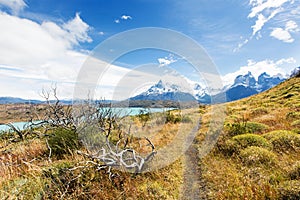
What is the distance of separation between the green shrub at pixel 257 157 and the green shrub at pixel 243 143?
2.59ft

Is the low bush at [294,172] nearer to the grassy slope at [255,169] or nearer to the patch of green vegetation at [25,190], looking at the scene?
the grassy slope at [255,169]

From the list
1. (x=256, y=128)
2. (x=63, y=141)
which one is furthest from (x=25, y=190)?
(x=256, y=128)

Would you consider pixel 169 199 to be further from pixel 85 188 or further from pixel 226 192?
pixel 85 188

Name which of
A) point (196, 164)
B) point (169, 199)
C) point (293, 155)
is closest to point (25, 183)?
point (169, 199)

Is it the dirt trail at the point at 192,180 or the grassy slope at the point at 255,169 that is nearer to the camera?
the grassy slope at the point at 255,169

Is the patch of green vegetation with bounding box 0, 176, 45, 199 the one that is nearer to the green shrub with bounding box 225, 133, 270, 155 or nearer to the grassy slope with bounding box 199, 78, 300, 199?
the grassy slope with bounding box 199, 78, 300, 199

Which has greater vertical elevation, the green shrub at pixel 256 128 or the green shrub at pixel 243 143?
the green shrub at pixel 256 128

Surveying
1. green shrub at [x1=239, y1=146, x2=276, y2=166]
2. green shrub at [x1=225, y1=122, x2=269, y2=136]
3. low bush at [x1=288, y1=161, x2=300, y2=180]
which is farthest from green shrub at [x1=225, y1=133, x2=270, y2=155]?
low bush at [x1=288, y1=161, x2=300, y2=180]

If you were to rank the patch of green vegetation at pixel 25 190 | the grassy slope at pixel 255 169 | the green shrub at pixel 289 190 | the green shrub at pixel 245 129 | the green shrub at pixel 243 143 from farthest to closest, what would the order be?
1. the green shrub at pixel 245 129
2. the green shrub at pixel 243 143
3. the patch of green vegetation at pixel 25 190
4. the grassy slope at pixel 255 169
5. the green shrub at pixel 289 190

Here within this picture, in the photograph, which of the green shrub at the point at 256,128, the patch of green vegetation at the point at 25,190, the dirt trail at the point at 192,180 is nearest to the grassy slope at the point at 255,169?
the dirt trail at the point at 192,180

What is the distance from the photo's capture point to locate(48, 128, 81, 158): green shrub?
32.9ft

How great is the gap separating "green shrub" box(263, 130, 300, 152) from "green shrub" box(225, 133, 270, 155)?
0.36 metres

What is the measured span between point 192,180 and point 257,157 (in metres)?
2.53

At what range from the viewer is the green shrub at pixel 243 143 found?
8875 millimetres
